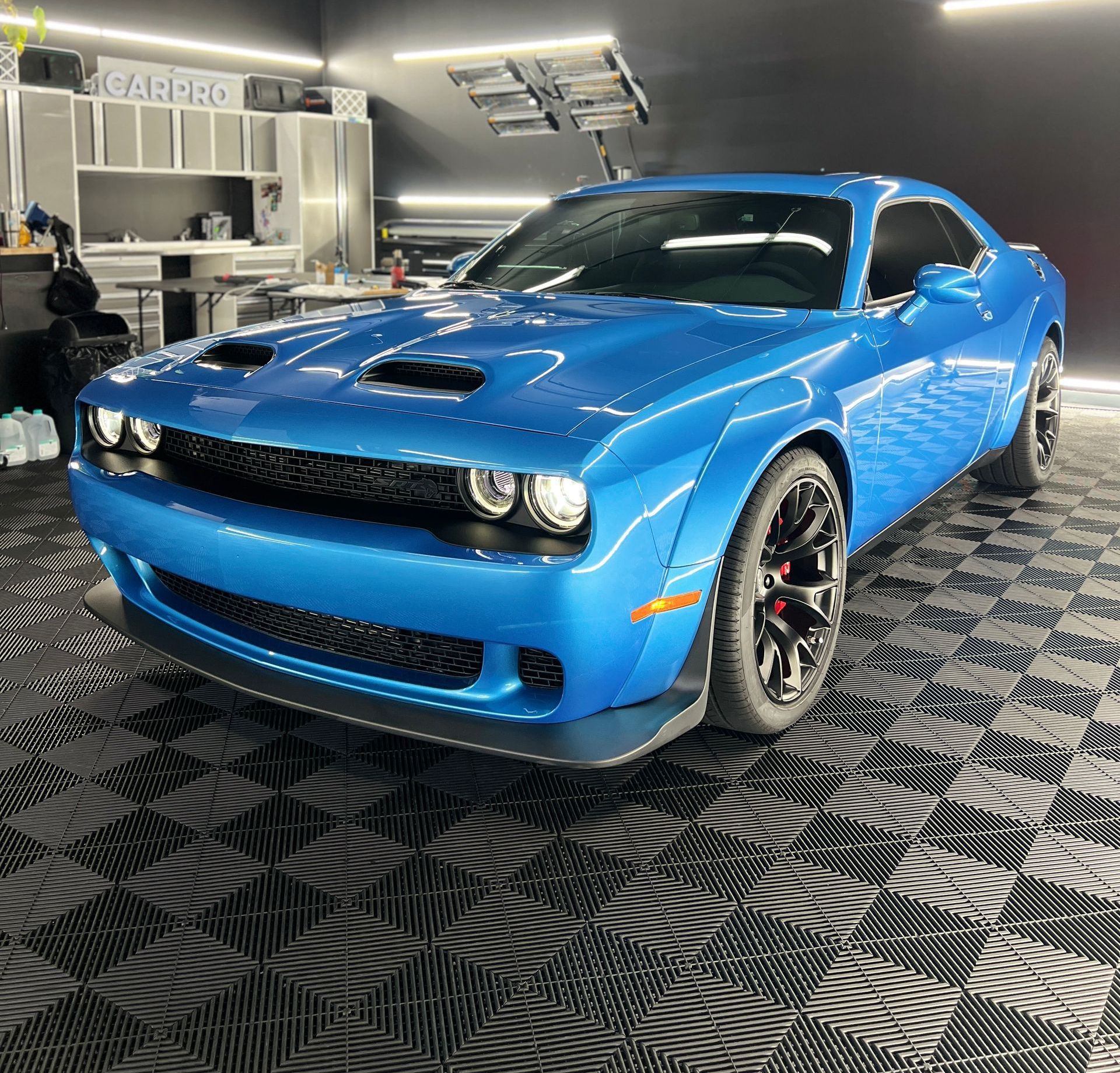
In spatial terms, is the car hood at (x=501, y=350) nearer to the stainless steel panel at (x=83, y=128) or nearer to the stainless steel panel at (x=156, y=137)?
the stainless steel panel at (x=83, y=128)

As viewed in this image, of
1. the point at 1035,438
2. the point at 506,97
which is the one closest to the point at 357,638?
the point at 1035,438

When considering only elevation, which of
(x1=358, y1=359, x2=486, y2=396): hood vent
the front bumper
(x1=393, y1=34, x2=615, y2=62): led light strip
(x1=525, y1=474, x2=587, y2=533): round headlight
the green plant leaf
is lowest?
the front bumper

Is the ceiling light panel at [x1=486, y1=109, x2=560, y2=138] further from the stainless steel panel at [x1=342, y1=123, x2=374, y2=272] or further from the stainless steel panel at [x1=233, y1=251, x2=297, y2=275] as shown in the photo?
the stainless steel panel at [x1=233, y1=251, x2=297, y2=275]

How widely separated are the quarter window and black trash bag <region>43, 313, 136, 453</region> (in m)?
3.69

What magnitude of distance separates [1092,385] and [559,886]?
7.03 metres

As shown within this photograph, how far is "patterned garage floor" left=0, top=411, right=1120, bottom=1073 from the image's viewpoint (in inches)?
55.9

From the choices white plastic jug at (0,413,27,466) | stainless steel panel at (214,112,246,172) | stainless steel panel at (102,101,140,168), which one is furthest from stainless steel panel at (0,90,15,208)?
white plastic jug at (0,413,27,466)

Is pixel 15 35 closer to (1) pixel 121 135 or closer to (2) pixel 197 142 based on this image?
(1) pixel 121 135

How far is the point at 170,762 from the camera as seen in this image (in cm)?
213

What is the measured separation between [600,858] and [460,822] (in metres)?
0.28

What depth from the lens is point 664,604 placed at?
68.6 inches

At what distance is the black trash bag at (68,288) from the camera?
518cm

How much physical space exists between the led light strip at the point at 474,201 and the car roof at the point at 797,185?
7.11 meters

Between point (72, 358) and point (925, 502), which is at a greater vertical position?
point (72, 358)
